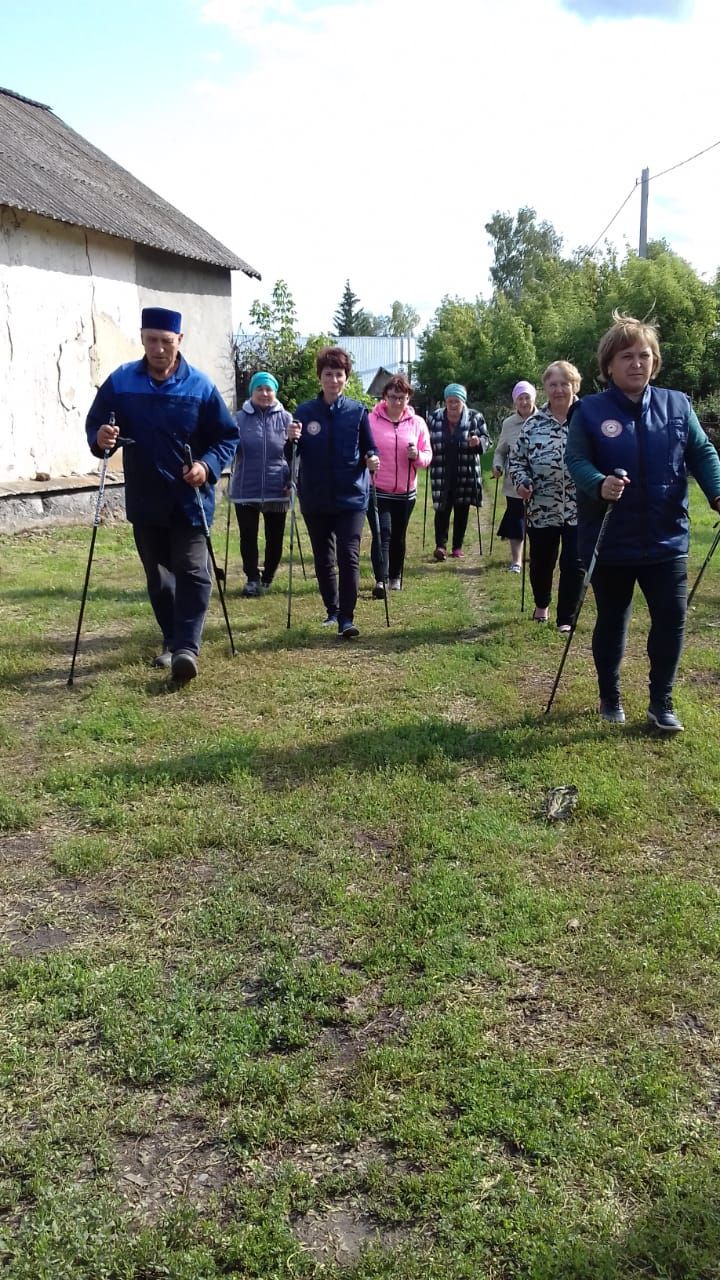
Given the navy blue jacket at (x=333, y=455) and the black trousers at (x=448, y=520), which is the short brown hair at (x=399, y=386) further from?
the black trousers at (x=448, y=520)

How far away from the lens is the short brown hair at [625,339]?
4953 millimetres

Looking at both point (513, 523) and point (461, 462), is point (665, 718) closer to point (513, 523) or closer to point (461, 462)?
point (513, 523)

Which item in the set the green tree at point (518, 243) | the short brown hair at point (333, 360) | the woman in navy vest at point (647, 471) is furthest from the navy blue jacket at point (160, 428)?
the green tree at point (518, 243)

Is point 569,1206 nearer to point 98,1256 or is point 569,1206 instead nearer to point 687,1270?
point 687,1270

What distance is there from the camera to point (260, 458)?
8680 millimetres

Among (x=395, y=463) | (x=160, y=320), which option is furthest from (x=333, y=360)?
(x=395, y=463)

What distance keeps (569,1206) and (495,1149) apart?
Answer: 227mm

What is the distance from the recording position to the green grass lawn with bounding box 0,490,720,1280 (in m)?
2.28

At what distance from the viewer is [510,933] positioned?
11.1 feet

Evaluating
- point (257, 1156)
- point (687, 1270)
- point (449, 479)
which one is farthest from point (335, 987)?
point (449, 479)

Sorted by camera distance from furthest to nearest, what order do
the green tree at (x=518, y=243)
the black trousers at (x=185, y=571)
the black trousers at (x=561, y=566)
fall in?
the green tree at (x=518, y=243) → the black trousers at (x=561, y=566) → the black trousers at (x=185, y=571)

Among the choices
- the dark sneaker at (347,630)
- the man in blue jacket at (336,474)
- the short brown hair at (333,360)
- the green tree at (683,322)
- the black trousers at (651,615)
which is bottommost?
the dark sneaker at (347,630)

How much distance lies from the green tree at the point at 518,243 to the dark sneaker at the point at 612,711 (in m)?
67.0

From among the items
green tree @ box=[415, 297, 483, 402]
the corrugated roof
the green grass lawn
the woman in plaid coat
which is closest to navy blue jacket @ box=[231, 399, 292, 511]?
the woman in plaid coat
